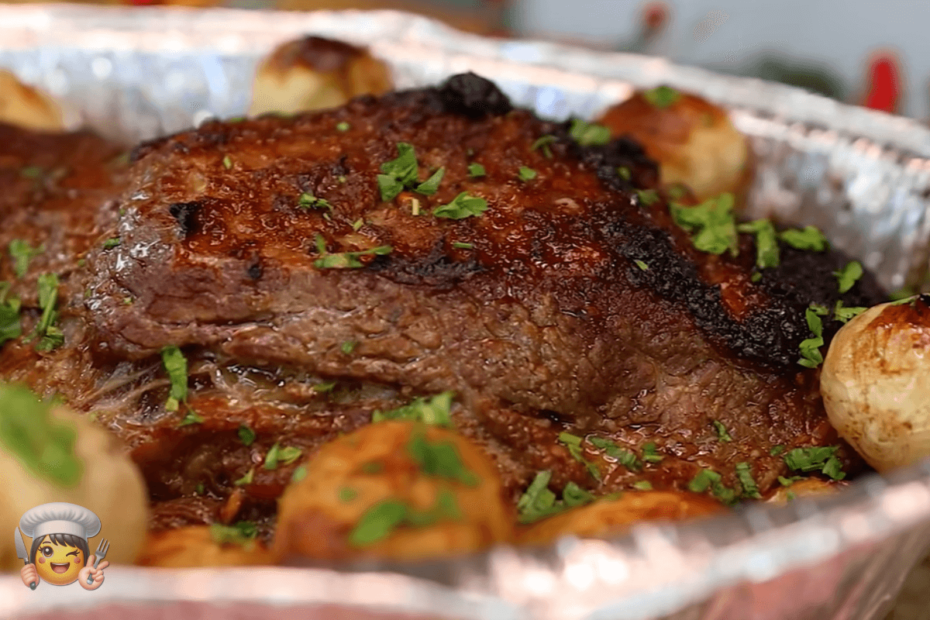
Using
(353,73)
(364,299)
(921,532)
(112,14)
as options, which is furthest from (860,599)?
(112,14)

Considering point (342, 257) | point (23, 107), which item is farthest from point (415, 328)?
point (23, 107)

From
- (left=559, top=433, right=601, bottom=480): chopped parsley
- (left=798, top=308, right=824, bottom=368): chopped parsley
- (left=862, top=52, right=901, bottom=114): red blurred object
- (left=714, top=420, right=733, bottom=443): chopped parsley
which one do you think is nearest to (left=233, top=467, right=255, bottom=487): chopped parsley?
(left=559, top=433, right=601, bottom=480): chopped parsley

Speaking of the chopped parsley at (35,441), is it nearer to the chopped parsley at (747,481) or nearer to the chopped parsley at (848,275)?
the chopped parsley at (747,481)

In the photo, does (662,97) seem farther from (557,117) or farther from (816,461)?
(816,461)

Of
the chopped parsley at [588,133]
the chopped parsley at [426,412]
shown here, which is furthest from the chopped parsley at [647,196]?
the chopped parsley at [426,412]

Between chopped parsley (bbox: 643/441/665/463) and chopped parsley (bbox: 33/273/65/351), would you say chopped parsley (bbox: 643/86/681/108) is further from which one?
chopped parsley (bbox: 33/273/65/351)

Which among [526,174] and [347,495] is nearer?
[347,495]
